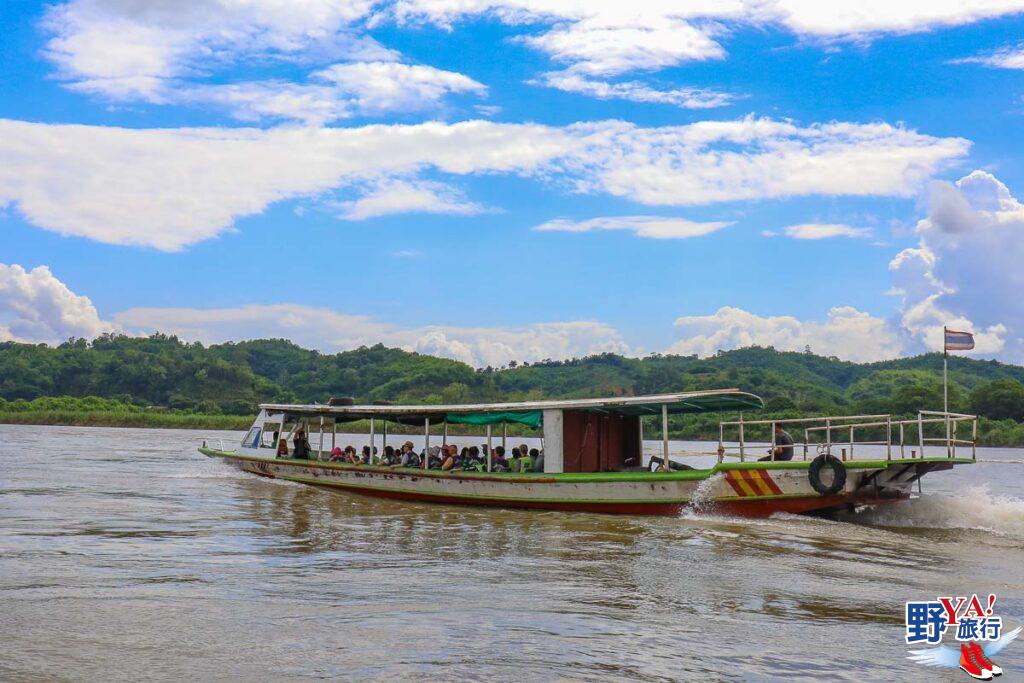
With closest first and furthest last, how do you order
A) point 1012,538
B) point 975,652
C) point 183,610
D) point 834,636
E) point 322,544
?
point 975,652, point 834,636, point 183,610, point 322,544, point 1012,538

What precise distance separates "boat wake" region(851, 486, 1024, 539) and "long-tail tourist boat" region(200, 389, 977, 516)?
401 millimetres

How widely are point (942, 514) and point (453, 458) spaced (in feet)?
31.9

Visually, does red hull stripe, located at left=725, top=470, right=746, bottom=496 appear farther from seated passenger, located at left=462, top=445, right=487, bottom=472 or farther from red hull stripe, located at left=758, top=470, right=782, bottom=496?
seated passenger, located at left=462, top=445, right=487, bottom=472

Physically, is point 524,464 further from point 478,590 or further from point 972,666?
point 972,666

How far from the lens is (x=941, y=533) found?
15930 mm

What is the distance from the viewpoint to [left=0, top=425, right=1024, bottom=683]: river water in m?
7.16

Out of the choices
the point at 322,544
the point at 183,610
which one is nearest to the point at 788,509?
the point at 322,544

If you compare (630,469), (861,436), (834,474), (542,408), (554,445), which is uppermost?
(542,408)

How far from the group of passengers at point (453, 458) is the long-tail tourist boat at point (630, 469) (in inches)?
9.2

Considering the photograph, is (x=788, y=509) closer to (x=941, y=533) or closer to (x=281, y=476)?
(x=941, y=533)

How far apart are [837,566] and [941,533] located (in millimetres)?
5017
